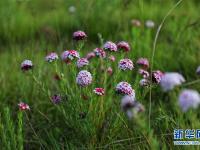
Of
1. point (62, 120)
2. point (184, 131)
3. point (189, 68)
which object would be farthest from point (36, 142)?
point (189, 68)

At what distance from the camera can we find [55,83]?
10.7 ft

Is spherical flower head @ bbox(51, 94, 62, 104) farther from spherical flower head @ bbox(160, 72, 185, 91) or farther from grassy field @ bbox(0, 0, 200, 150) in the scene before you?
spherical flower head @ bbox(160, 72, 185, 91)

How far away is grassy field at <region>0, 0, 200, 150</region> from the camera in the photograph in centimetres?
228

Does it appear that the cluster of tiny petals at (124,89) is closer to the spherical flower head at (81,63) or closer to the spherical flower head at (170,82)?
the spherical flower head at (81,63)

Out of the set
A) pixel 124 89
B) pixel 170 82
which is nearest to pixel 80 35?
pixel 124 89

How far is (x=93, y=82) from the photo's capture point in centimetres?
239

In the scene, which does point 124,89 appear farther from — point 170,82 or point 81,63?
point 170,82

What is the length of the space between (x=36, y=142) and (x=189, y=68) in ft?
4.44

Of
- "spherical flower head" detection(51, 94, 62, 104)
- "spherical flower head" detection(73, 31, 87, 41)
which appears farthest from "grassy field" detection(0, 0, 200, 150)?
"spherical flower head" detection(73, 31, 87, 41)

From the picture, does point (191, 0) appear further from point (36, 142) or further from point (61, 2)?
point (36, 142)

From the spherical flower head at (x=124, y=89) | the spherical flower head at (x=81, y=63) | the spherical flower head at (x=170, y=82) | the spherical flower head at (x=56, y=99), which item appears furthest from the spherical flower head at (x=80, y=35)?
the spherical flower head at (x=170, y=82)

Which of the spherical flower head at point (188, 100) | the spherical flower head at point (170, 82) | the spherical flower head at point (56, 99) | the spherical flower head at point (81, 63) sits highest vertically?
the spherical flower head at point (81, 63)

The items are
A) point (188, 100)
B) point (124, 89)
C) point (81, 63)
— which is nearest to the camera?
point (188, 100)

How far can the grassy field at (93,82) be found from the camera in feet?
7.49
